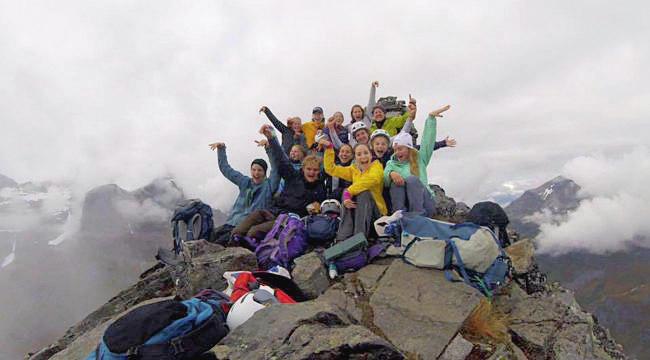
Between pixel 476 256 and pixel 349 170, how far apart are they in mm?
4900

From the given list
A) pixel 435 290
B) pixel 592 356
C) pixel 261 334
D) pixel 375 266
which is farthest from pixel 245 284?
pixel 592 356

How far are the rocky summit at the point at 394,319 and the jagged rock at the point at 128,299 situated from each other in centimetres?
35

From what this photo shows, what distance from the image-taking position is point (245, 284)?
787cm

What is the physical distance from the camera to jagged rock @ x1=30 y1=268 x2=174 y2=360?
451 inches

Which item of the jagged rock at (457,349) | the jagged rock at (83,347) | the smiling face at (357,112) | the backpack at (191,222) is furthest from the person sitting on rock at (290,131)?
the jagged rock at (457,349)

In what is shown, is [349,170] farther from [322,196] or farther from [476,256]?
[476,256]

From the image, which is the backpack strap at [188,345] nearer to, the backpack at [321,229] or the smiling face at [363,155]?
the backpack at [321,229]

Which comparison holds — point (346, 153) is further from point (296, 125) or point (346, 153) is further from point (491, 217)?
point (296, 125)

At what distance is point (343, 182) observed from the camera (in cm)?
1359

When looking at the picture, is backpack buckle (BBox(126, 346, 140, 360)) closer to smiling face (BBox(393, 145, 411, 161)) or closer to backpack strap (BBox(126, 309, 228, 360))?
backpack strap (BBox(126, 309, 228, 360))

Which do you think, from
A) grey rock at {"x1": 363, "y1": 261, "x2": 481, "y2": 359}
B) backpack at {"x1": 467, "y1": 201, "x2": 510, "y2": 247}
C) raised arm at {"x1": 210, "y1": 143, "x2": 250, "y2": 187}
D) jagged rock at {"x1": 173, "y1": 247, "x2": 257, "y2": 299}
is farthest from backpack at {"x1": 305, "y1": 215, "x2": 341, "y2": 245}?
raised arm at {"x1": 210, "y1": 143, "x2": 250, "y2": 187}

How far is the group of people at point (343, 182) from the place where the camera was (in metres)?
10.4

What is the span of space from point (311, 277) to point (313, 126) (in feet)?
35.5

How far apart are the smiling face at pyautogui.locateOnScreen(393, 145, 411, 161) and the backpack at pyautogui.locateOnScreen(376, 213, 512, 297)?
11.0 ft
